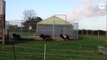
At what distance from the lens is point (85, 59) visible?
17.4 metres

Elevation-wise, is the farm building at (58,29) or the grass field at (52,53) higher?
the farm building at (58,29)

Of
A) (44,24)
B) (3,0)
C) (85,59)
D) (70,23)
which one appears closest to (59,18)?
(44,24)

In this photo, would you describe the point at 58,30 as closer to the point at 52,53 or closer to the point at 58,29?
the point at 58,29

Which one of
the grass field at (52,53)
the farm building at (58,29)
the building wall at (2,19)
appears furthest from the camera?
the farm building at (58,29)

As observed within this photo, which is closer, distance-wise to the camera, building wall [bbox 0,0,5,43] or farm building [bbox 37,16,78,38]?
building wall [bbox 0,0,5,43]

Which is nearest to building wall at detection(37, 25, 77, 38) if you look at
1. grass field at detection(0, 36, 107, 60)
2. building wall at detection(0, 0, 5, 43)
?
building wall at detection(0, 0, 5, 43)

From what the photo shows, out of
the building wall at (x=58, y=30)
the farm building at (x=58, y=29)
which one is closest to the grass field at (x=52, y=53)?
the farm building at (x=58, y=29)

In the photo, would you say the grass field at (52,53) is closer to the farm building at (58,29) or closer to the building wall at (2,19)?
the building wall at (2,19)

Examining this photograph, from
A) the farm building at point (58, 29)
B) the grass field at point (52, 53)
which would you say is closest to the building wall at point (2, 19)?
the grass field at point (52, 53)

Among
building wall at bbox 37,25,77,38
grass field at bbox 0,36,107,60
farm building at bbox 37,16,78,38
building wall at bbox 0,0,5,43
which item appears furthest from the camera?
building wall at bbox 37,25,77,38

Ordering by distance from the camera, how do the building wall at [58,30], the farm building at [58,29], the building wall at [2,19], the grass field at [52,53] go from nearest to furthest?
1. the grass field at [52,53]
2. the building wall at [2,19]
3. the farm building at [58,29]
4. the building wall at [58,30]

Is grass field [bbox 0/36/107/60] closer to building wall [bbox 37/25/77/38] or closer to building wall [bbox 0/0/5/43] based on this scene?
building wall [bbox 0/0/5/43]

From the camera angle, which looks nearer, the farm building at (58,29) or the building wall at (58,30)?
the farm building at (58,29)

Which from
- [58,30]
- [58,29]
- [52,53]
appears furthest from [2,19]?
[58,29]
